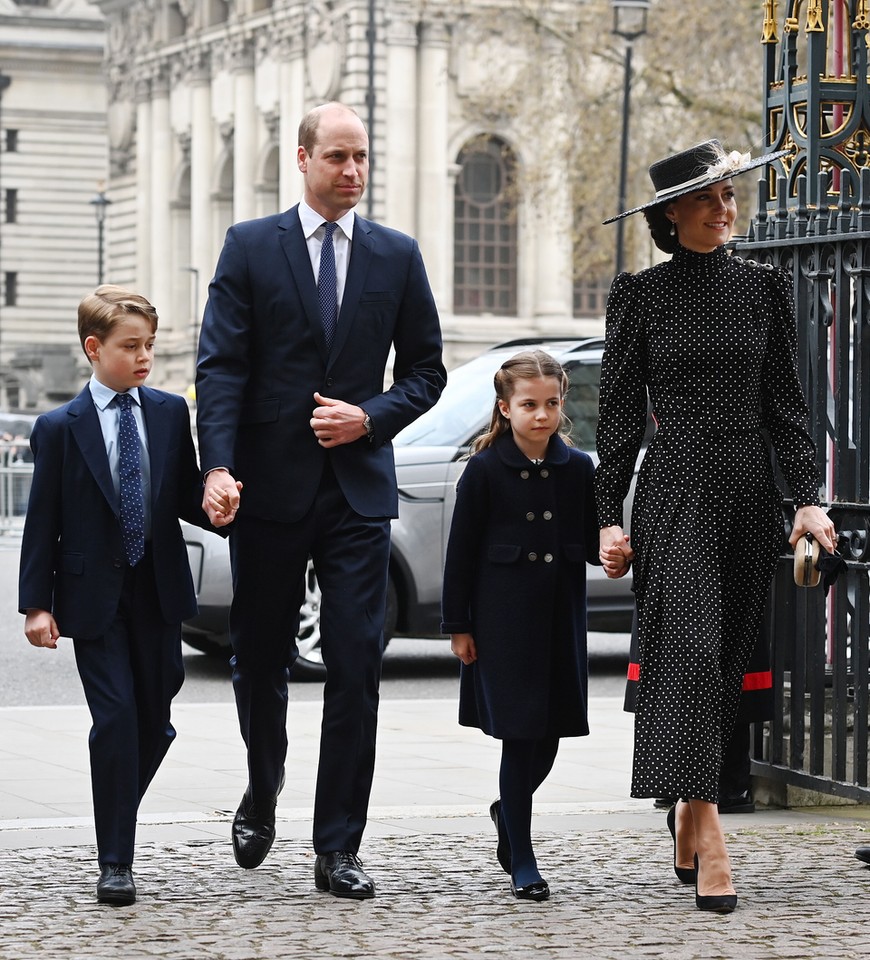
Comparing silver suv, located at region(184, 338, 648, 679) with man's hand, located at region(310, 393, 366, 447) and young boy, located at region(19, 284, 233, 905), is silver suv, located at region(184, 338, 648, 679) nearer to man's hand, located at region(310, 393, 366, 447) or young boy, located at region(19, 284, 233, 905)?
young boy, located at region(19, 284, 233, 905)

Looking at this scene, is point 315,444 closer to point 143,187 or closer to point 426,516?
point 426,516

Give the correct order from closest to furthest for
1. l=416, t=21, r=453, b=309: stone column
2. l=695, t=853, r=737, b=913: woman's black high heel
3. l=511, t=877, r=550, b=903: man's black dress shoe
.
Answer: l=695, t=853, r=737, b=913: woman's black high heel < l=511, t=877, r=550, b=903: man's black dress shoe < l=416, t=21, r=453, b=309: stone column

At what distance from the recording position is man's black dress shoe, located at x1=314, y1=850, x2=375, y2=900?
612 centimetres

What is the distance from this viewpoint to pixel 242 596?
21.3ft

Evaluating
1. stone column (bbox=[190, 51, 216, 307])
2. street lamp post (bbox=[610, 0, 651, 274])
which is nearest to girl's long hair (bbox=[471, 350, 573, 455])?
street lamp post (bbox=[610, 0, 651, 274])

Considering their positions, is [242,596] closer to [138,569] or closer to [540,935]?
[138,569]

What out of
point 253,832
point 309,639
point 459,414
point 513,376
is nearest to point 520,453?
point 513,376

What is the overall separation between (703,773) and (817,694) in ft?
4.56

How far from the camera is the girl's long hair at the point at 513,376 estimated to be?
20.9 feet

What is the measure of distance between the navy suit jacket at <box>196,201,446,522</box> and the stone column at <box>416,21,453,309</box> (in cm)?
5271

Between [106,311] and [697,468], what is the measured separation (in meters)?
1.64

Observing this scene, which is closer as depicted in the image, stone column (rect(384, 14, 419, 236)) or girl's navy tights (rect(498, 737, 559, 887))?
girl's navy tights (rect(498, 737, 559, 887))

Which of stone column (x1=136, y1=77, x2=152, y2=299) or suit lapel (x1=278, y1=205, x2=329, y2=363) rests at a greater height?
stone column (x1=136, y1=77, x2=152, y2=299)

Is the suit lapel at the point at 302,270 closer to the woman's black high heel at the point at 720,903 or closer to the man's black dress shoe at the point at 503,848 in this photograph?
the man's black dress shoe at the point at 503,848
